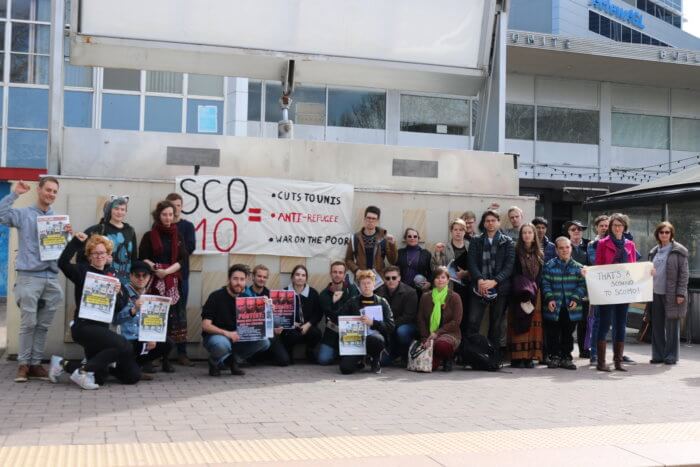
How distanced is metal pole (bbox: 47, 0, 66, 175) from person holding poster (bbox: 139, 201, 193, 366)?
195 cm

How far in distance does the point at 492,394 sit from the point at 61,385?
4.59 metres

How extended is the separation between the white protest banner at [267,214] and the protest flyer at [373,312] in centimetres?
140

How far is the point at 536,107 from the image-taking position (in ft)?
95.3

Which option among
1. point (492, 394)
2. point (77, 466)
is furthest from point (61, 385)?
point (492, 394)

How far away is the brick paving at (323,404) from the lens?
6.49m

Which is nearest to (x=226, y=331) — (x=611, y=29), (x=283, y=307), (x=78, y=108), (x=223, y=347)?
(x=223, y=347)

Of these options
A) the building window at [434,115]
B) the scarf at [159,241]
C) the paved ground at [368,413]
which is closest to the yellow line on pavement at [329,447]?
the paved ground at [368,413]

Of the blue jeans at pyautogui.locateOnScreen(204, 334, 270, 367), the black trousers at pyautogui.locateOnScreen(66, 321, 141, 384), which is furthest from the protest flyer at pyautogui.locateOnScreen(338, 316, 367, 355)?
the black trousers at pyautogui.locateOnScreen(66, 321, 141, 384)

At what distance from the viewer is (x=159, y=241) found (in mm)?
9703

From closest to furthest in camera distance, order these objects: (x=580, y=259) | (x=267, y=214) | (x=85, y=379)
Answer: (x=85, y=379) < (x=267, y=214) < (x=580, y=259)

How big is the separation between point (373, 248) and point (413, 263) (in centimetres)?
58

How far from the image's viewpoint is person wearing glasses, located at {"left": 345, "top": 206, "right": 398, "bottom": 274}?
1079cm

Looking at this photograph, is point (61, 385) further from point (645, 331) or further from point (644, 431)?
point (645, 331)

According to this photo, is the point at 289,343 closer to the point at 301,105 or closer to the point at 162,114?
the point at 162,114
